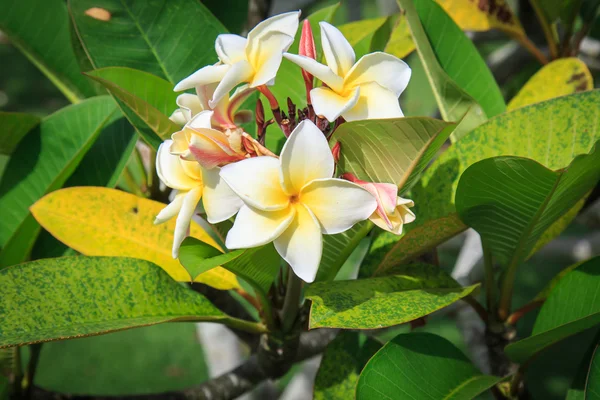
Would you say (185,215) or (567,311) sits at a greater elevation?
(185,215)

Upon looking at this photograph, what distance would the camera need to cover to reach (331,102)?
70 cm

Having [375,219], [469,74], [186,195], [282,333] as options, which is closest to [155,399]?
[282,333]

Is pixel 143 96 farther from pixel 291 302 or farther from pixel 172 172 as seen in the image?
pixel 291 302

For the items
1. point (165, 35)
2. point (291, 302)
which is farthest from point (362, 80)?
point (165, 35)

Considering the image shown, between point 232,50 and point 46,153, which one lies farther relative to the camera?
point 46,153

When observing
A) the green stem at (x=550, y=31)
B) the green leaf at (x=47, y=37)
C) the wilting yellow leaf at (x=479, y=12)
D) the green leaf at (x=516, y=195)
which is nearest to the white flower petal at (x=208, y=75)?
the green leaf at (x=516, y=195)

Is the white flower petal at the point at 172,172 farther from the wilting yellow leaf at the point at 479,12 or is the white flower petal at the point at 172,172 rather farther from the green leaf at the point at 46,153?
the wilting yellow leaf at the point at 479,12

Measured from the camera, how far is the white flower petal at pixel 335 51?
2.41 ft

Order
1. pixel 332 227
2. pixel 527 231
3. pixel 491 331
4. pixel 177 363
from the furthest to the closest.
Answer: pixel 177 363
pixel 491 331
pixel 527 231
pixel 332 227

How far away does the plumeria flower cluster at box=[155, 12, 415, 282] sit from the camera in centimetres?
67

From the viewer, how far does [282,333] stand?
1005 mm

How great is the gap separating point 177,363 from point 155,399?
7.18 feet

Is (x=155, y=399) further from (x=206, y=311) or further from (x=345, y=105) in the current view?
(x=345, y=105)

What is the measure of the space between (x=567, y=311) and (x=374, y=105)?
420 mm
